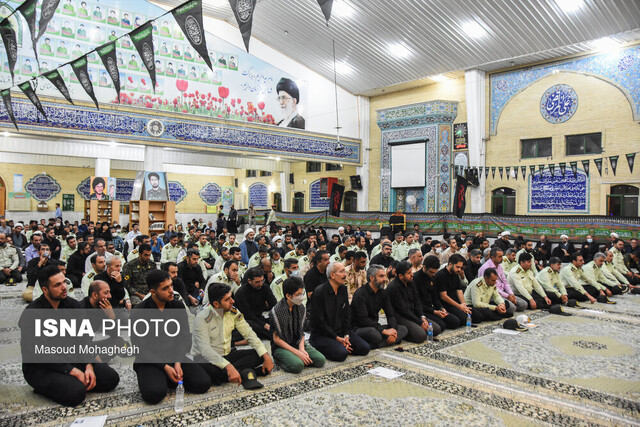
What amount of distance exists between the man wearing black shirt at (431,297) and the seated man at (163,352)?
2.56 m

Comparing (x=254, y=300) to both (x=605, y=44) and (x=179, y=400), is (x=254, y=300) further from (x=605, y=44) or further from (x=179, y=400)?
(x=605, y=44)

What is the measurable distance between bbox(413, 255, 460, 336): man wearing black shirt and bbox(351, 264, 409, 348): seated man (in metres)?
0.60

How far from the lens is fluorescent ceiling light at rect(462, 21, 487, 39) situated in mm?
10805

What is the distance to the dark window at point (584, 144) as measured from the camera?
1088cm

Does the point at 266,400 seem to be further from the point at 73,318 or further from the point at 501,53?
the point at 501,53

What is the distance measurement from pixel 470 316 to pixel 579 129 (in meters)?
8.46

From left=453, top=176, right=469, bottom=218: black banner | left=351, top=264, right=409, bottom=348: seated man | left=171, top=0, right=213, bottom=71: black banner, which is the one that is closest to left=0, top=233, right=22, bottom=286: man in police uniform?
left=171, top=0, right=213, bottom=71: black banner

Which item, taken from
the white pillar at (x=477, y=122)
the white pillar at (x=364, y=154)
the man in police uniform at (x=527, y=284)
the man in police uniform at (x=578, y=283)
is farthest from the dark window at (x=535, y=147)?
the man in police uniform at (x=527, y=284)

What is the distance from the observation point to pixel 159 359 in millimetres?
2922

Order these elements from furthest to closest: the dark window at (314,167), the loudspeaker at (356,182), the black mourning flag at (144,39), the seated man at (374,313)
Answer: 1. the dark window at (314,167)
2. the loudspeaker at (356,182)
3. the black mourning flag at (144,39)
4. the seated man at (374,313)

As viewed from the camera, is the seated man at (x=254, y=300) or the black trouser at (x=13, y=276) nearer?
the seated man at (x=254, y=300)

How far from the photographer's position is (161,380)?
2.82 metres

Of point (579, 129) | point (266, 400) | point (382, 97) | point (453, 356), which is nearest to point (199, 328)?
point (266, 400)

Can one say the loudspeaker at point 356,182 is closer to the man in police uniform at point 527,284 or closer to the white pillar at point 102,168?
the white pillar at point 102,168
